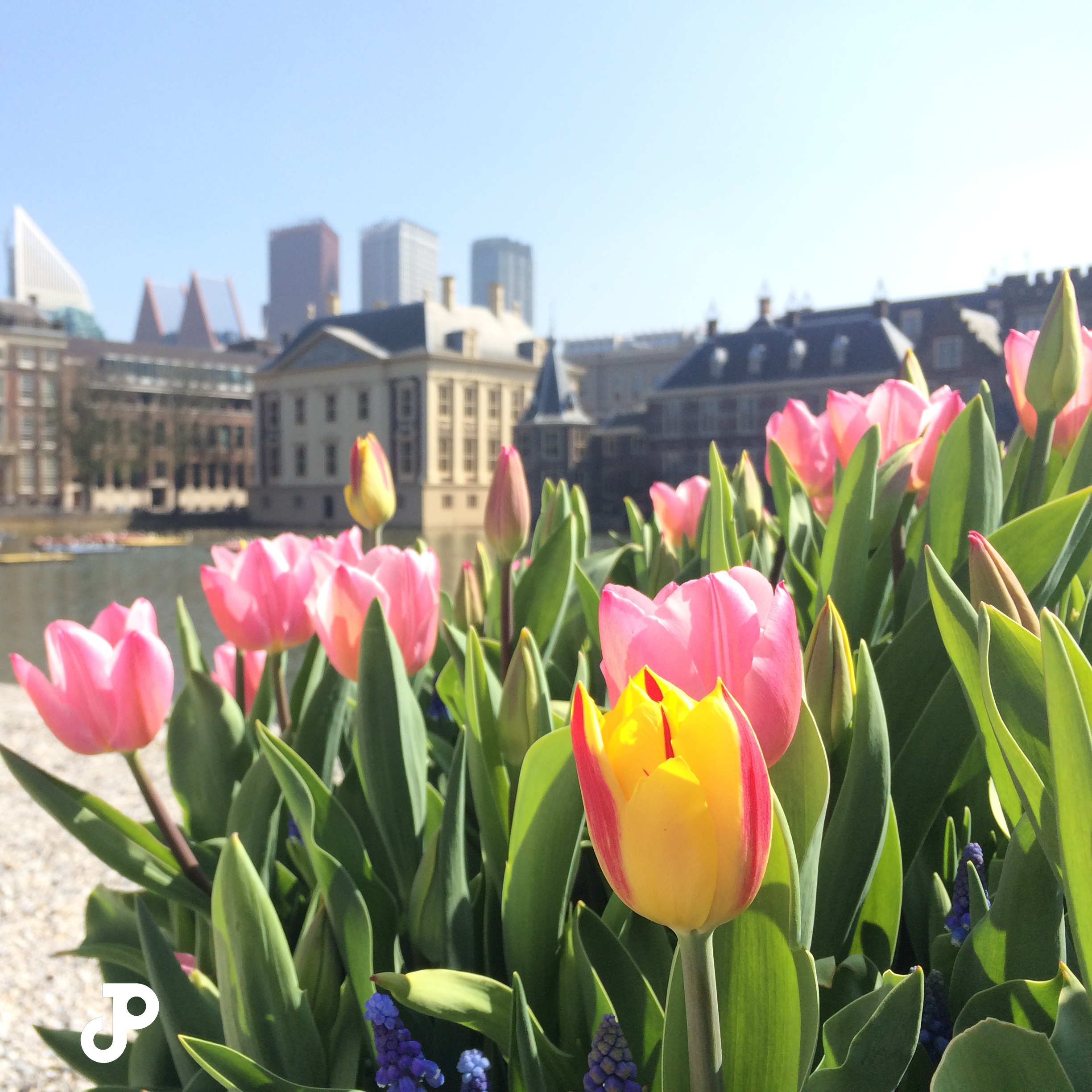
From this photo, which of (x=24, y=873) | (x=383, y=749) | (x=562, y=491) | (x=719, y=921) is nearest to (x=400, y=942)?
(x=383, y=749)

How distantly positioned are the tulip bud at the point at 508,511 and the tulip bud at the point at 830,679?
47 cm

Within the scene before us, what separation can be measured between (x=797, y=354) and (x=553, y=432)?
8431mm

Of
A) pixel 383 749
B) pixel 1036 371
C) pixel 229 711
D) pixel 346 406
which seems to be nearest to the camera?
pixel 383 749

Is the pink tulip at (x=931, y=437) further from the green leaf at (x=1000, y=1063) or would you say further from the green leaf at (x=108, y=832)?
the green leaf at (x=108, y=832)

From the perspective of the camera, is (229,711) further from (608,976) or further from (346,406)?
(346,406)

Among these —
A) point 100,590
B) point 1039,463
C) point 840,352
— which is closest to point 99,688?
point 1039,463

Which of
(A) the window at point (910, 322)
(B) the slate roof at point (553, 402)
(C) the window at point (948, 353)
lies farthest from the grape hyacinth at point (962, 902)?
(B) the slate roof at point (553, 402)

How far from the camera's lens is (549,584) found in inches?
39.2

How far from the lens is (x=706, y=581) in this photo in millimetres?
409

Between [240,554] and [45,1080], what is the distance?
172 centimetres

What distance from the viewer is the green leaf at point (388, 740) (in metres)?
0.71

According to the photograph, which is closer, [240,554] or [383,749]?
[383,749]

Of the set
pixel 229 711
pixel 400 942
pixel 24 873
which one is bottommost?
pixel 24 873

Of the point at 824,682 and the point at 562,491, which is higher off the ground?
the point at 562,491
